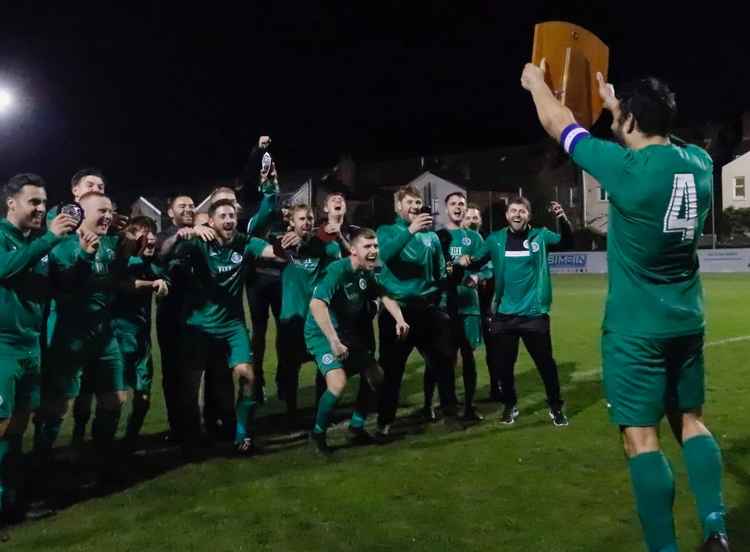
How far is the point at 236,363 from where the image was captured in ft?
19.9

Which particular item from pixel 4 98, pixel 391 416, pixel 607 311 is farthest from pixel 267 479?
pixel 4 98

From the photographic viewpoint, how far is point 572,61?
344 centimetres

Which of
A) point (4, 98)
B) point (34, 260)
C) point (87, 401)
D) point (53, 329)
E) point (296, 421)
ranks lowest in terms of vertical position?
point (296, 421)

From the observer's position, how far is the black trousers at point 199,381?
614cm

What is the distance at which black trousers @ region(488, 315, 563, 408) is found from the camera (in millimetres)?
6867

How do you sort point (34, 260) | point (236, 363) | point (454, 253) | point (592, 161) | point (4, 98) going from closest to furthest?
point (592, 161)
point (34, 260)
point (236, 363)
point (454, 253)
point (4, 98)

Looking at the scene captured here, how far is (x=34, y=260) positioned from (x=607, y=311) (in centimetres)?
311

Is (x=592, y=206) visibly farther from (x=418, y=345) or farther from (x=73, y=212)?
(x=73, y=212)

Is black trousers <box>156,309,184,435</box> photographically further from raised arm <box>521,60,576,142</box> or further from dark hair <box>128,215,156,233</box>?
raised arm <box>521,60,576,142</box>

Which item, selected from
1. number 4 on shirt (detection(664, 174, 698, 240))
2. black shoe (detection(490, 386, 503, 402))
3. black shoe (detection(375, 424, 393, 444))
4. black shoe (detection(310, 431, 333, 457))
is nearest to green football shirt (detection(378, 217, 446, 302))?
black shoe (detection(375, 424, 393, 444))

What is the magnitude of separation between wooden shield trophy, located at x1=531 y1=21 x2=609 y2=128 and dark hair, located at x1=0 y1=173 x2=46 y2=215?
3.07 m

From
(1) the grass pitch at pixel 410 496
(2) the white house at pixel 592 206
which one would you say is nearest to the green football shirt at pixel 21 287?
(1) the grass pitch at pixel 410 496

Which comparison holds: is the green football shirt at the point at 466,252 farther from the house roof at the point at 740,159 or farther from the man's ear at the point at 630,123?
the house roof at the point at 740,159

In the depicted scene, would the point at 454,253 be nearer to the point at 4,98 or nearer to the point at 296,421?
the point at 296,421
